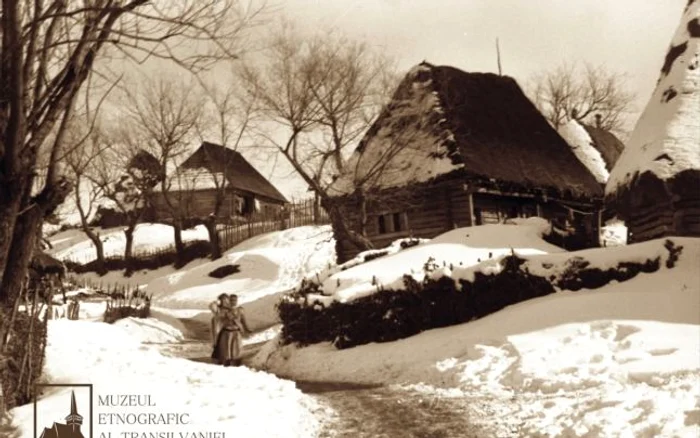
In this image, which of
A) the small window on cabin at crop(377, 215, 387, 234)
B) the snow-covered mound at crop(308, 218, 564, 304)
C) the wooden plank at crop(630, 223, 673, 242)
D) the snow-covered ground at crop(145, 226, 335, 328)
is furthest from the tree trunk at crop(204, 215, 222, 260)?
the wooden plank at crop(630, 223, 673, 242)

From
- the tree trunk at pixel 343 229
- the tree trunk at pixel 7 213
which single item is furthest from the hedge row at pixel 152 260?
the tree trunk at pixel 7 213

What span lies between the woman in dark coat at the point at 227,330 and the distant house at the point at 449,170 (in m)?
10.7

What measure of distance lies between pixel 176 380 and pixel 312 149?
17430mm

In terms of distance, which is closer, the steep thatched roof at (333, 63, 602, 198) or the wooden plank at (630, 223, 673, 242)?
the wooden plank at (630, 223, 673, 242)

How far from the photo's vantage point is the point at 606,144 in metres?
40.1

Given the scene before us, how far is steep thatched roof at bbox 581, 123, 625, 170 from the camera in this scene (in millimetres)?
38000

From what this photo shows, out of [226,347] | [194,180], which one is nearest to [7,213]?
[226,347]

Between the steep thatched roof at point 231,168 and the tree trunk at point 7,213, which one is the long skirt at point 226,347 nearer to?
the tree trunk at point 7,213

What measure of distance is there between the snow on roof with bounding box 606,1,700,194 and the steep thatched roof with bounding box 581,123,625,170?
18.7 meters

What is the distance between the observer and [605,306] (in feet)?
34.3

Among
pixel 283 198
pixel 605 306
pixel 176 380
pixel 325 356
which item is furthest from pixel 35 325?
pixel 283 198

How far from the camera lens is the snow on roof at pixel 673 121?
51.7 ft

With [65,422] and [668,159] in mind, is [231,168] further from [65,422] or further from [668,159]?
[65,422]

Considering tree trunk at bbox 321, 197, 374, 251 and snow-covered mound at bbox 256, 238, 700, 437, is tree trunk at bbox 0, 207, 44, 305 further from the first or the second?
tree trunk at bbox 321, 197, 374, 251
